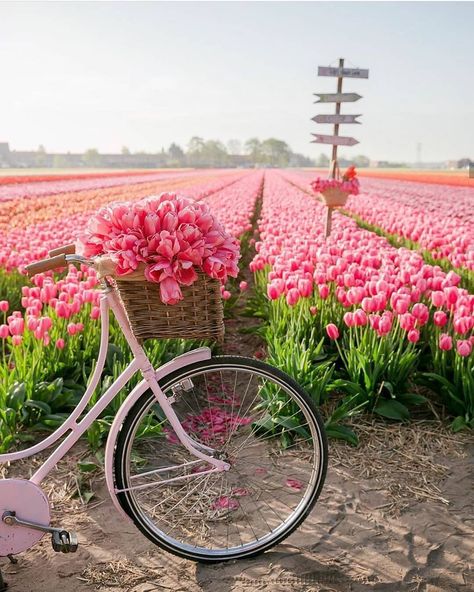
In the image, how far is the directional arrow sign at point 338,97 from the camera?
7.20m

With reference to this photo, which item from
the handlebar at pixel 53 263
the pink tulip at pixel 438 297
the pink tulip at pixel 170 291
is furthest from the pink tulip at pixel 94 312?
the pink tulip at pixel 438 297

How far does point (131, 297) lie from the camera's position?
2.14 m

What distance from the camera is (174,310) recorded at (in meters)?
2.15

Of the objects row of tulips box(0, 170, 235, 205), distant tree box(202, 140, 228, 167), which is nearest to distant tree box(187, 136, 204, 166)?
distant tree box(202, 140, 228, 167)

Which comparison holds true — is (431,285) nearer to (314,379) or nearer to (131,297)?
(314,379)

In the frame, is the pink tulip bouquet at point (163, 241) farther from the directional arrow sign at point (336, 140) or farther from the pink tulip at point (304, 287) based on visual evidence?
the directional arrow sign at point (336, 140)

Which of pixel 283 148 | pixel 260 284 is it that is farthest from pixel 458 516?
pixel 283 148

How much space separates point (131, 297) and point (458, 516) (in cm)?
191

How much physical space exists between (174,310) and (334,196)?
18.4 ft

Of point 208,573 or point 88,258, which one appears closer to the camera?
point 88,258

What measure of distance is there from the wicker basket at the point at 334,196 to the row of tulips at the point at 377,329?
2.12 m

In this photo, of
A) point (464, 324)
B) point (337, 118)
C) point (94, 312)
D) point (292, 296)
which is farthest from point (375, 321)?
point (337, 118)

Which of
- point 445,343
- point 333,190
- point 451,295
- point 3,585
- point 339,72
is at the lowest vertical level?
point 3,585

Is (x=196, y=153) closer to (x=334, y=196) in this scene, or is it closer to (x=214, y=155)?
(x=214, y=155)
